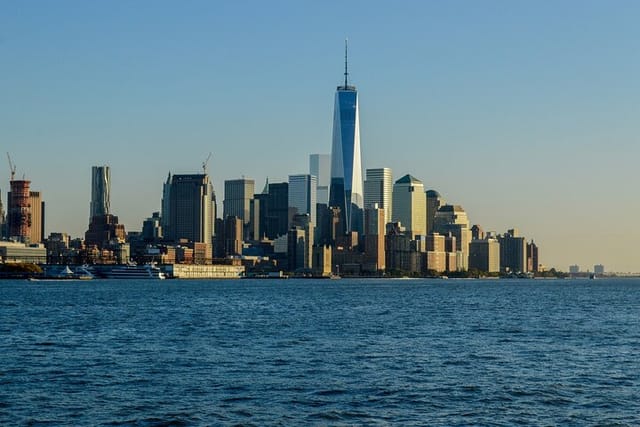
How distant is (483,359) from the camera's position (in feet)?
203

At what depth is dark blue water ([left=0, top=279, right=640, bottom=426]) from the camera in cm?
4303

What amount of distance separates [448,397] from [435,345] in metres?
22.9

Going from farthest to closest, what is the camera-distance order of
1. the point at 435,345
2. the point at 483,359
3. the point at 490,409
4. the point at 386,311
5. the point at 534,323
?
1. the point at 386,311
2. the point at 534,323
3. the point at 435,345
4. the point at 483,359
5. the point at 490,409

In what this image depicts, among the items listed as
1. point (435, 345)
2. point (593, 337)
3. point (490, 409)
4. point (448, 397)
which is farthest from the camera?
point (593, 337)

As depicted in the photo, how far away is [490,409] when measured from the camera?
44375 mm

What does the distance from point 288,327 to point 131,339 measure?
664 inches

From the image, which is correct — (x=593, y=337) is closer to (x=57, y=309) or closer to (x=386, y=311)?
(x=386, y=311)

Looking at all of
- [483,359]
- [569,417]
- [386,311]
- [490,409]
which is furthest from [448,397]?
[386,311]

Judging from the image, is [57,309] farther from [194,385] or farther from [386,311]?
[194,385]

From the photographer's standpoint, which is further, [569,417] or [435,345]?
[435,345]

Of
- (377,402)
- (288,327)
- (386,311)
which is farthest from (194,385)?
(386,311)

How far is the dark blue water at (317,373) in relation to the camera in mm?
43031

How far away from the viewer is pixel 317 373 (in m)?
54.6

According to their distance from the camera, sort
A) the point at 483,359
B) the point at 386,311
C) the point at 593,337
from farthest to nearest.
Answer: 1. the point at 386,311
2. the point at 593,337
3. the point at 483,359
